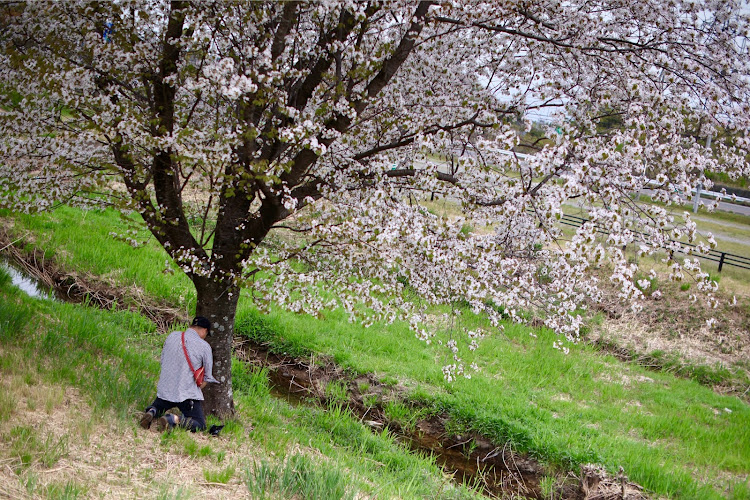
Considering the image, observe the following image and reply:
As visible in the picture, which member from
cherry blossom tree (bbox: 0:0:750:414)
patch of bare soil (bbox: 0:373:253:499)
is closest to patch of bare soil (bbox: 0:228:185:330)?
cherry blossom tree (bbox: 0:0:750:414)

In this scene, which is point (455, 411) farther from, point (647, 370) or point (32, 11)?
point (32, 11)

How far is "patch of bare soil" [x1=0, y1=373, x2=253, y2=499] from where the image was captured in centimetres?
433

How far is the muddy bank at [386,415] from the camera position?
8.11 m

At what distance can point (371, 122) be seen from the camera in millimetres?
7324

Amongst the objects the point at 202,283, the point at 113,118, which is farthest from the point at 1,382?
the point at 113,118

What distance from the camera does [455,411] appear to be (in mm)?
Answer: 9594

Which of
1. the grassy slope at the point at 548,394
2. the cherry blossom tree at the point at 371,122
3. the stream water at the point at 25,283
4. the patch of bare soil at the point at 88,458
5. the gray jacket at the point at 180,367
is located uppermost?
the cherry blossom tree at the point at 371,122

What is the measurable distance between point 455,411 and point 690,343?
24.5 ft

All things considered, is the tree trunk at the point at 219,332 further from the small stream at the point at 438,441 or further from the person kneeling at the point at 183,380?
the small stream at the point at 438,441

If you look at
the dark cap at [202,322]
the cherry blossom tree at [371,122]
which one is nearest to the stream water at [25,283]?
the cherry blossom tree at [371,122]

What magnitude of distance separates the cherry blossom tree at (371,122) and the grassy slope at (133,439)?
4.15 ft

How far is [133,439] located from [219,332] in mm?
1766

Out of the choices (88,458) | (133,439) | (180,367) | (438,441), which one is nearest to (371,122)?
(180,367)

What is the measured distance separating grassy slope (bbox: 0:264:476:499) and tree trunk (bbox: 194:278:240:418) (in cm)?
37
